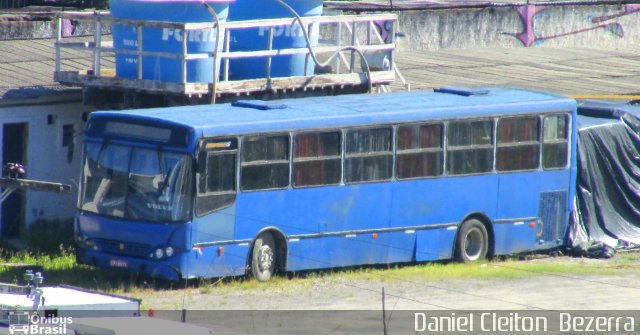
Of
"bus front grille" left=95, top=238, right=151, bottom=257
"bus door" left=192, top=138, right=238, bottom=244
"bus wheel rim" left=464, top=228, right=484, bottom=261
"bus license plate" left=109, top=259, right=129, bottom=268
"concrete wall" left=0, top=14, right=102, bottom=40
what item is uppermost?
"concrete wall" left=0, top=14, right=102, bottom=40

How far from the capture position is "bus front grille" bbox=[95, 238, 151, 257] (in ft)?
63.8

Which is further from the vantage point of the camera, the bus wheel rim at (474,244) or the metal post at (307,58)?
the metal post at (307,58)

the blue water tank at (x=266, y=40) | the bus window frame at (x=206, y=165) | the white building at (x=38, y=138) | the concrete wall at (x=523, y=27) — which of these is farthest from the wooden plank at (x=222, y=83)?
the concrete wall at (x=523, y=27)

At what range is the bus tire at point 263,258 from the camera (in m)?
20.2

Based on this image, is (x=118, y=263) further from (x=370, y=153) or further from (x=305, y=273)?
(x=370, y=153)

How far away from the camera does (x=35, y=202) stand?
918 inches

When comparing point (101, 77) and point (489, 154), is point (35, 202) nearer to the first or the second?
point (101, 77)

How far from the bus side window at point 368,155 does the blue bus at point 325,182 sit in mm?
22

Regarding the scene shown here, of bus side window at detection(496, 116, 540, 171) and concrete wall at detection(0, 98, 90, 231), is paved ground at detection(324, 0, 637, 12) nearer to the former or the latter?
bus side window at detection(496, 116, 540, 171)

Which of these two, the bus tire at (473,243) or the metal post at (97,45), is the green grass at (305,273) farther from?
the metal post at (97,45)

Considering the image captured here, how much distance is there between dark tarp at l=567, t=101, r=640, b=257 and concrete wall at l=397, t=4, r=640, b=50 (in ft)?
30.9

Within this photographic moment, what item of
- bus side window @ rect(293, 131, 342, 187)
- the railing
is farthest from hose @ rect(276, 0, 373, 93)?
bus side window @ rect(293, 131, 342, 187)

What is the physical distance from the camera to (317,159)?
2086 centimetres

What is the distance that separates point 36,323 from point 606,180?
16.5 m
